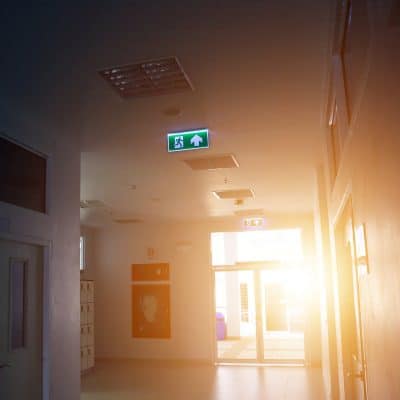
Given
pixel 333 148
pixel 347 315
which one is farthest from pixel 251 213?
pixel 347 315

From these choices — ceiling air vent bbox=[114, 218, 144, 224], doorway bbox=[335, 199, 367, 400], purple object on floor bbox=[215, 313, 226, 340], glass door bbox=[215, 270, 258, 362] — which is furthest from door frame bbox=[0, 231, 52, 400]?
purple object on floor bbox=[215, 313, 226, 340]

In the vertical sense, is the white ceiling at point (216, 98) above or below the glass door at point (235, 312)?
above

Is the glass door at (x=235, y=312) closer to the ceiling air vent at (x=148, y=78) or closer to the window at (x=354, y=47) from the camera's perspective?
the ceiling air vent at (x=148, y=78)

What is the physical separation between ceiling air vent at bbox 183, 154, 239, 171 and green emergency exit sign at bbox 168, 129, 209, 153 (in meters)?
1.14

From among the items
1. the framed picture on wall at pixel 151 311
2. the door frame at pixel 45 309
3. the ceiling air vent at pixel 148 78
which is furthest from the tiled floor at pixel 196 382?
the ceiling air vent at pixel 148 78

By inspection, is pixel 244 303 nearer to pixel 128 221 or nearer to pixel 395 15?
pixel 128 221

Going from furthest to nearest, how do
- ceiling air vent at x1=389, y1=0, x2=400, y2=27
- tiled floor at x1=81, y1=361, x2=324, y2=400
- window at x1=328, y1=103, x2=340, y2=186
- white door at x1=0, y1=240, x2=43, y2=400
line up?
tiled floor at x1=81, y1=361, x2=324, y2=400 < white door at x1=0, y1=240, x2=43, y2=400 < window at x1=328, y1=103, x2=340, y2=186 < ceiling air vent at x1=389, y1=0, x2=400, y2=27

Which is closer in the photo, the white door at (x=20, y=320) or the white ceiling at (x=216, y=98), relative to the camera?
the white ceiling at (x=216, y=98)

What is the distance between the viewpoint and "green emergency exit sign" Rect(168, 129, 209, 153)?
5.52 metres

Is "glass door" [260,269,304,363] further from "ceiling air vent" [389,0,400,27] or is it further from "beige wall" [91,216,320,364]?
"ceiling air vent" [389,0,400,27]

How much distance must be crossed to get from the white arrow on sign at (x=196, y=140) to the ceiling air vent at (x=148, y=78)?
3.55 ft

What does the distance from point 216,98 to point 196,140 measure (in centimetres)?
88

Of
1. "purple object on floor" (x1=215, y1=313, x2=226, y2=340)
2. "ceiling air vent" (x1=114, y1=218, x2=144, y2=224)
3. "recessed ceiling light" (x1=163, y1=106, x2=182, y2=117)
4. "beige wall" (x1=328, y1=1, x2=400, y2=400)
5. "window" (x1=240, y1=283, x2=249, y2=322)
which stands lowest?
"purple object on floor" (x1=215, y1=313, x2=226, y2=340)

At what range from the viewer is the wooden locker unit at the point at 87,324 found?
11.4 m
